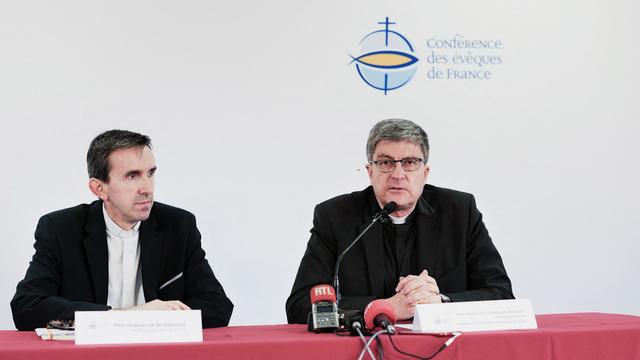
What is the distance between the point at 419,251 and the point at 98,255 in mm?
1317

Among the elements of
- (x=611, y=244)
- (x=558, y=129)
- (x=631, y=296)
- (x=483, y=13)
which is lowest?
(x=631, y=296)

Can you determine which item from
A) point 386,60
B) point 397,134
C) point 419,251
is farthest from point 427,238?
point 386,60

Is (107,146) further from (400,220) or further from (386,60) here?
(386,60)

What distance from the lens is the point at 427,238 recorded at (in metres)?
3.33

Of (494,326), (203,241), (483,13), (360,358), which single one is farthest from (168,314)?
(483,13)

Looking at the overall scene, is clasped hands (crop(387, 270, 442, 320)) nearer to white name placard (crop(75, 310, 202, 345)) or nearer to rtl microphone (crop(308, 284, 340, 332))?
rtl microphone (crop(308, 284, 340, 332))

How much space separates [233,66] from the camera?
459 centimetres

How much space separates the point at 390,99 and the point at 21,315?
257cm

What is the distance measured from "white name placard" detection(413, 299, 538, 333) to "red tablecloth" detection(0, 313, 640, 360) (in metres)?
Result: 0.06

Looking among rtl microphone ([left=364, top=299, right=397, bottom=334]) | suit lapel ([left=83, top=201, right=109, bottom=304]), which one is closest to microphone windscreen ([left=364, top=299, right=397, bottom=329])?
rtl microphone ([left=364, top=299, right=397, bottom=334])

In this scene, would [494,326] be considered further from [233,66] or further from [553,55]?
[553,55]

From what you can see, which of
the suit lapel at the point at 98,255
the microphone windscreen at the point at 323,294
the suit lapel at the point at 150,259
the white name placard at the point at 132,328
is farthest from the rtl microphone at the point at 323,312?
the suit lapel at the point at 98,255

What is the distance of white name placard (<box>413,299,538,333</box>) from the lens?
236 cm

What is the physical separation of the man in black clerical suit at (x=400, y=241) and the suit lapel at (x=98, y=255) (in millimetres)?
768
